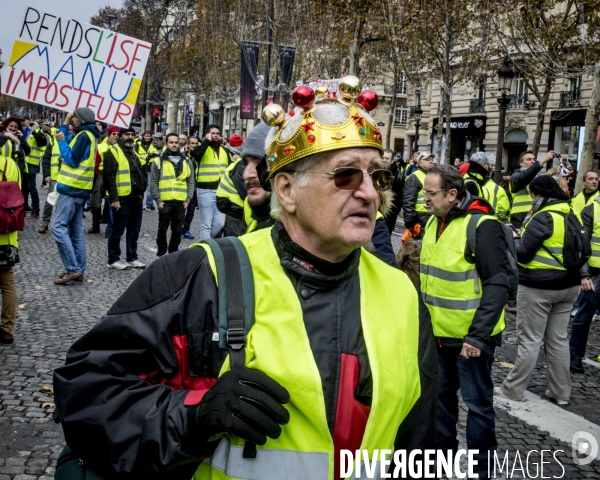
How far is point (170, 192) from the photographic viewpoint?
33.7 ft

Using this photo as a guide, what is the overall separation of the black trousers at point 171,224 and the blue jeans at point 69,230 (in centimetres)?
147

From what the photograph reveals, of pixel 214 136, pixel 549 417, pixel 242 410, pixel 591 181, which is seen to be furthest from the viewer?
pixel 214 136

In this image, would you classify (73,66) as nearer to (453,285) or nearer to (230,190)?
(230,190)

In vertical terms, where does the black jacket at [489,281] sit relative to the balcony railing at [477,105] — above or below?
below

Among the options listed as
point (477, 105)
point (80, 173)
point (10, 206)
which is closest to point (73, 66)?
point (80, 173)

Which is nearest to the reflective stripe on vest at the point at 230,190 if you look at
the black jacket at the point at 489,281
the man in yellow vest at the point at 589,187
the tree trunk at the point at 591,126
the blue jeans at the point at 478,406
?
the black jacket at the point at 489,281

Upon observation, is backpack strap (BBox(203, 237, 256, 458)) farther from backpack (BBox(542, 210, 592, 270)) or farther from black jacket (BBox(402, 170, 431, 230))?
black jacket (BBox(402, 170, 431, 230))

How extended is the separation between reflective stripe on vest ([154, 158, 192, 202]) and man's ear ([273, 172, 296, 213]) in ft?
27.6

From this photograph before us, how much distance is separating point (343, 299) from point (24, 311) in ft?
20.8

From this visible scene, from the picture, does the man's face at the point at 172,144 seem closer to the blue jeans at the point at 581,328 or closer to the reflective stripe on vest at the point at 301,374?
the blue jeans at the point at 581,328

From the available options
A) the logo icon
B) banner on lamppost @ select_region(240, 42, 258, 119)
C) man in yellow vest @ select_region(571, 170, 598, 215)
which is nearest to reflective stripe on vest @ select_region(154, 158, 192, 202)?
man in yellow vest @ select_region(571, 170, 598, 215)

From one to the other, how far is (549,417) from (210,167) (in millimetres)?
7407

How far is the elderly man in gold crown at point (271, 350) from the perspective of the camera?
5.55 feet

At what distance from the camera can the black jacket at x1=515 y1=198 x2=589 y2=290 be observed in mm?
5727
